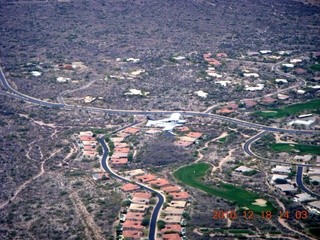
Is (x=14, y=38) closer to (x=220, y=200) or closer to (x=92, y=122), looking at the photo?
(x=92, y=122)

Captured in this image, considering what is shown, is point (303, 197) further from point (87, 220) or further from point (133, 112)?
point (133, 112)

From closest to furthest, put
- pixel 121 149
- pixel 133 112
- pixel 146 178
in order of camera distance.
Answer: pixel 146 178, pixel 121 149, pixel 133 112

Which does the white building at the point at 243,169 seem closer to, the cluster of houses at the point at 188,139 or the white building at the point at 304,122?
the cluster of houses at the point at 188,139

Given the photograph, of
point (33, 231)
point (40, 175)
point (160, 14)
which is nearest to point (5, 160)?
point (40, 175)

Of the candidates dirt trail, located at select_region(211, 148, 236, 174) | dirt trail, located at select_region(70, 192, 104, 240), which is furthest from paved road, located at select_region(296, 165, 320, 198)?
dirt trail, located at select_region(70, 192, 104, 240)

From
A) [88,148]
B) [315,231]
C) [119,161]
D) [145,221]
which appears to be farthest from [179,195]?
[88,148]

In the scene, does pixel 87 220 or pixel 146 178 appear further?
pixel 146 178
